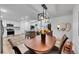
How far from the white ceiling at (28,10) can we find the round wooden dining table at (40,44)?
0.39 metres

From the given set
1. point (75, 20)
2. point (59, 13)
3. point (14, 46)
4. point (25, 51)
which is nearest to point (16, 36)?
point (14, 46)

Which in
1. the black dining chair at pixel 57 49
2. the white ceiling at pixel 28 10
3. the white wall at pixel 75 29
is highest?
the white ceiling at pixel 28 10

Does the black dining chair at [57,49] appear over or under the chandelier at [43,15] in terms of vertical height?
under

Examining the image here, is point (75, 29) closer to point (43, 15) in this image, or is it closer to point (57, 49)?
point (57, 49)

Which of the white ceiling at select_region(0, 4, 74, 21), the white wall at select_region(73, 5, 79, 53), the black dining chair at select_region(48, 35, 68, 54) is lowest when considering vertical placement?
the black dining chair at select_region(48, 35, 68, 54)

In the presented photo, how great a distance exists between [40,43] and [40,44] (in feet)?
0.06

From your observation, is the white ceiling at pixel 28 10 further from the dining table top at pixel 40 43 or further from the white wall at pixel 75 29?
the dining table top at pixel 40 43

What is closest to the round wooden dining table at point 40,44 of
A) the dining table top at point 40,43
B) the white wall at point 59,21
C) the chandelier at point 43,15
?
the dining table top at point 40,43

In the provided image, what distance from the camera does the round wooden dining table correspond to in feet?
6.93

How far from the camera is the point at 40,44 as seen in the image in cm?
215

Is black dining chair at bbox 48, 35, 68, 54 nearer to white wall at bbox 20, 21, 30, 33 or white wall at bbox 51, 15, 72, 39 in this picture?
white wall at bbox 51, 15, 72, 39

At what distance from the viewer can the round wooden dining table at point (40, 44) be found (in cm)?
211

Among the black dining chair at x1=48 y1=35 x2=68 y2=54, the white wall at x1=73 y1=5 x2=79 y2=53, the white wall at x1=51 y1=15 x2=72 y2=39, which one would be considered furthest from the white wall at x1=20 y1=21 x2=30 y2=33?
the white wall at x1=73 y1=5 x2=79 y2=53

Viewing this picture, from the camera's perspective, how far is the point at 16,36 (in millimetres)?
2152
